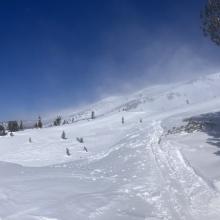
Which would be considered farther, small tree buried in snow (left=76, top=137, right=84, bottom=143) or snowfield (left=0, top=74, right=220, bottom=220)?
small tree buried in snow (left=76, top=137, right=84, bottom=143)

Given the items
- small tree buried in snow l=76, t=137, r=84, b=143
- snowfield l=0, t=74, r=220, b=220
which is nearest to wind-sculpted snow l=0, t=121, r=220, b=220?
snowfield l=0, t=74, r=220, b=220

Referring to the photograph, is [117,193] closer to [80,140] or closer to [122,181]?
[122,181]

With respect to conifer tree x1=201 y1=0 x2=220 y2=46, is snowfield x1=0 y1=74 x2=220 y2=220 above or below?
below

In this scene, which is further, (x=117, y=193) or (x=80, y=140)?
(x=80, y=140)

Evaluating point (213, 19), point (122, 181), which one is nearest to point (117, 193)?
point (122, 181)

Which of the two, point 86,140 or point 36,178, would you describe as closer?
point 36,178

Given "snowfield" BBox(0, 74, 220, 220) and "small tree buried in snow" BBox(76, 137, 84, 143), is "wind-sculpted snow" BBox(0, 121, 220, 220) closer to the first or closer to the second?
"snowfield" BBox(0, 74, 220, 220)

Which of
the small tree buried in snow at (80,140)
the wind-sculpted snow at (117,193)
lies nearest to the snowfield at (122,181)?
the wind-sculpted snow at (117,193)

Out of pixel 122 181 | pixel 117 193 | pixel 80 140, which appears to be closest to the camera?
pixel 117 193

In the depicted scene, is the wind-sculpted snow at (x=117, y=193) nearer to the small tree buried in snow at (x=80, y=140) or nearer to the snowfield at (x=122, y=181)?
the snowfield at (x=122, y=181)

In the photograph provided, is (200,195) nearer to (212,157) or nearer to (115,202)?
(115,202)

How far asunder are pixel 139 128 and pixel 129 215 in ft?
60.8

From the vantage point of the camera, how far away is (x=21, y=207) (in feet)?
30.1

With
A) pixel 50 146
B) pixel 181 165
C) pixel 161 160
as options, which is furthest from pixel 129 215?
pixel 50 146
